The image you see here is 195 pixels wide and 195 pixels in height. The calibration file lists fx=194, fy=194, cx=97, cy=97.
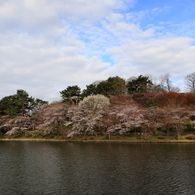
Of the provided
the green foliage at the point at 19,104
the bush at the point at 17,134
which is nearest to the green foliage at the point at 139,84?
the green foliage at the point at 19,104

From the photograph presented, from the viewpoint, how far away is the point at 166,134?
48.6 m

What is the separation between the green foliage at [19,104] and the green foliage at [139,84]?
35.8m

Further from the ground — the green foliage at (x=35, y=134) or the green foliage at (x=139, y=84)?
the green foliage at (x=139, y=84)

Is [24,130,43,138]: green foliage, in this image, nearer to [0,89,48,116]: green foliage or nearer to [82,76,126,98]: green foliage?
[0,89,48,116]: green foliage

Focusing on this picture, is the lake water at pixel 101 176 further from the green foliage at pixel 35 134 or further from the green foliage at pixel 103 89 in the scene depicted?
the green foliage at pixel 103 89

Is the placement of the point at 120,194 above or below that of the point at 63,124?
below

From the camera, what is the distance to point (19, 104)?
70.3 m

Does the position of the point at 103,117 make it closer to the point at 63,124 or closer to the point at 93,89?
the point at 63,124

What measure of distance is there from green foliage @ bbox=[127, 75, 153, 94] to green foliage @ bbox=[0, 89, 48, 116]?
3580 centimetres

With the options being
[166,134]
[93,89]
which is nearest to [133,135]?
[166,134]

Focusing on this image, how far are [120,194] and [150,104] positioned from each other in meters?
44.5

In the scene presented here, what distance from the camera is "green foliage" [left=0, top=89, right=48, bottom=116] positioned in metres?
70.5

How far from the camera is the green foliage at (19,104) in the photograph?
2776 inches

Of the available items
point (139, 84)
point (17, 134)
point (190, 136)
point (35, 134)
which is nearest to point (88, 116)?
point (35, 134)
